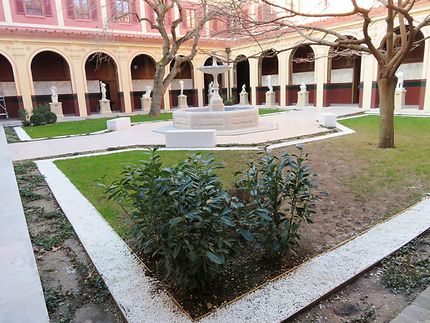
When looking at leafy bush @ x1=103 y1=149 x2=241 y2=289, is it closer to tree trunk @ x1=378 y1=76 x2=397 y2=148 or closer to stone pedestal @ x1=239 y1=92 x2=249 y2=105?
tree trunk @ x1=378 y1=76 x2=397 y2=148

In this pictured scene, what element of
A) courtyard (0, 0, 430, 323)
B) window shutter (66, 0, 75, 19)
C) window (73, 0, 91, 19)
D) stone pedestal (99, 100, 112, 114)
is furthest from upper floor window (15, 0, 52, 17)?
courtyard (0, 0, 430, 323)

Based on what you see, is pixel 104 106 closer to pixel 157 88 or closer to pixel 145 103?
pixel 145 103

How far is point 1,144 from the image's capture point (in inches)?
409

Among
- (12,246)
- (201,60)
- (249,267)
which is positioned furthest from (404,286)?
(201,60)

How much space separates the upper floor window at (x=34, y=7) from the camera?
1909cm

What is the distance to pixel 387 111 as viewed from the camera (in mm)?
7547

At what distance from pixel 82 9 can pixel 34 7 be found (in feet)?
9.43

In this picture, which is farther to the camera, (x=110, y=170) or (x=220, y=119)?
(x=220, y=119)

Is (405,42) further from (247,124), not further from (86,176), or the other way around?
(86,176)

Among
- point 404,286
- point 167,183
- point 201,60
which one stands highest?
point 201,60

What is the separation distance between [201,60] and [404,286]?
82.5 feet

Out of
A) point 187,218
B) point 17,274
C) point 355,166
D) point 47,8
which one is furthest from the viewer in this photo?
point 47,8

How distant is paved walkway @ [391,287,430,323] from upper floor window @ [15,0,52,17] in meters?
23.2

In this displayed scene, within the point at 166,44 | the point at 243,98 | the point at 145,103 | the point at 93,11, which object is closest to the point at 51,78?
the point at 93,11
